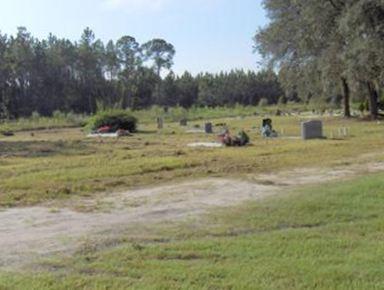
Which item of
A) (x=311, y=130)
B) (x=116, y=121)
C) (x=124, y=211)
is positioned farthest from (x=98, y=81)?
(x=124, y=211)

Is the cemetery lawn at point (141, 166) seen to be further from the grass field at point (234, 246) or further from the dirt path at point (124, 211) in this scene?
the dirt path at point (124, 211)

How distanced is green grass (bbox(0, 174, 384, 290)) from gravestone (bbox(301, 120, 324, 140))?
17.8 m

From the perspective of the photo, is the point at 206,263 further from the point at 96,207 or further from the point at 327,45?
the point at 327,45

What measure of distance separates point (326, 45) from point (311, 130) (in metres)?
12.3

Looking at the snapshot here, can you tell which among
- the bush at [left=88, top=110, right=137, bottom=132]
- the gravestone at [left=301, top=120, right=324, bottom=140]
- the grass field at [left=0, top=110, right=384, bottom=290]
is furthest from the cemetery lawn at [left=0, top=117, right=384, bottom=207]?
the bush at [left=88, top=110, right=137, bottom=132]

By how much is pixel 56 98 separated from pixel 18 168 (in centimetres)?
8210

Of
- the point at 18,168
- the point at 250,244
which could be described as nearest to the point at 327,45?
the point at 18,168

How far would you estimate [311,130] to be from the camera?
90.4ft

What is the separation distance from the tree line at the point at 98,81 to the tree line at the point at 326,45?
45.2 metres

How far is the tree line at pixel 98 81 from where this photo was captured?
9581cm

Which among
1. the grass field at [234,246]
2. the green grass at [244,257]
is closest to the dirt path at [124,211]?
the grass field at [234,246]

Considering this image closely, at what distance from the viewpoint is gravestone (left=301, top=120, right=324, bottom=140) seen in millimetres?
27328

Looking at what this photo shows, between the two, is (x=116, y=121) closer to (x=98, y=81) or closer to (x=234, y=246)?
(x=234, y=246)

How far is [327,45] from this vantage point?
1511 inches
